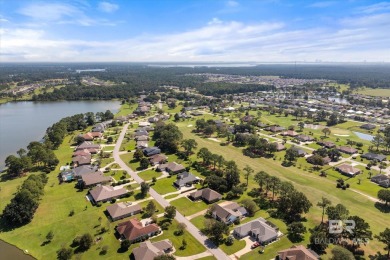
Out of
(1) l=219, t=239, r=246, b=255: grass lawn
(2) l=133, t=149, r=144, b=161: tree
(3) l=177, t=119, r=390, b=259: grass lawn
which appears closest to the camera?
(1) l=219, t=239, r=246, b=255: grass lawn

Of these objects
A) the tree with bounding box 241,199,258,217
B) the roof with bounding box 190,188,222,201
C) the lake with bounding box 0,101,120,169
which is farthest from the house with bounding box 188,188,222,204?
the lake with bounding box 0,101,120,169

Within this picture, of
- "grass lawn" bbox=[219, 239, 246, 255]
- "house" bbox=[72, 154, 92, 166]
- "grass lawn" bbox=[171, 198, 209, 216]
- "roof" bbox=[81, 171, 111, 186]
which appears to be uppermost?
"house" bbox=[72, 154, 92, 166]

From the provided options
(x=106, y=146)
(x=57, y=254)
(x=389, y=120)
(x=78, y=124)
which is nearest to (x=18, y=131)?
(x=78, y=124)

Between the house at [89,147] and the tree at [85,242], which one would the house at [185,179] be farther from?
the house at [89,147]

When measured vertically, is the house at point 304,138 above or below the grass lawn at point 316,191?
above

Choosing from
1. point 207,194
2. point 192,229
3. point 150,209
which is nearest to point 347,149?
point 207,194

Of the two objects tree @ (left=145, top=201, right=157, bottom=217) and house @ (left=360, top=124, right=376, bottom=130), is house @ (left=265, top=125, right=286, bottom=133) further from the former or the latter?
tree @ (left=145, top=201, right=157, bottom=217)

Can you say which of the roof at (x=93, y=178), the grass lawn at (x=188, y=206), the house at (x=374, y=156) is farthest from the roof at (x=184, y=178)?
the house at (x=374, y=156)
